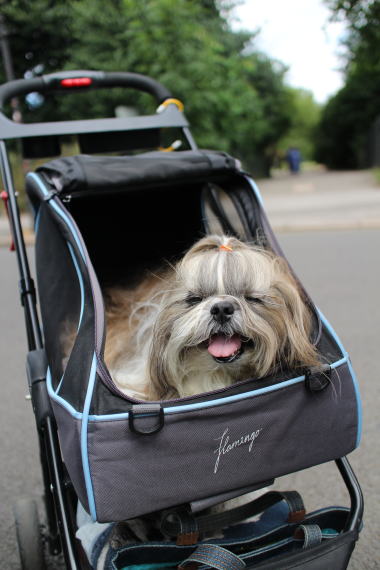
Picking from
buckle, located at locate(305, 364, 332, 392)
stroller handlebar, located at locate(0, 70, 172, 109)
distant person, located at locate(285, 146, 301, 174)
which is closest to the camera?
buckle, located at locate(305, 364, 332, 392)

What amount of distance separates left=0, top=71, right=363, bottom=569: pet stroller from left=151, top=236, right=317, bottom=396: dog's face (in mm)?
85

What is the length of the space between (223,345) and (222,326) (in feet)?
0.21

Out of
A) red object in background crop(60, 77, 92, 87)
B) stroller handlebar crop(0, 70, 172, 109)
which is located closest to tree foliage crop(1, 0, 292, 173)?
stroller handlebar crop(0, 70, 172, 109)

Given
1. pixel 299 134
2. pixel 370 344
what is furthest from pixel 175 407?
pixel 299 134

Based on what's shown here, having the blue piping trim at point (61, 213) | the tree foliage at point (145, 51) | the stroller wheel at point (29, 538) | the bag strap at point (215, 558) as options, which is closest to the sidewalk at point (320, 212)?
the tree foliage at point (145, 51)

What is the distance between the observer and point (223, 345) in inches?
66.0

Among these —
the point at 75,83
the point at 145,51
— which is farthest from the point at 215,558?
the point at 145,51

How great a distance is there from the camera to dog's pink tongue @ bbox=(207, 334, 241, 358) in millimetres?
1662

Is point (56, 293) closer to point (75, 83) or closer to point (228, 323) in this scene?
point (228, 323)

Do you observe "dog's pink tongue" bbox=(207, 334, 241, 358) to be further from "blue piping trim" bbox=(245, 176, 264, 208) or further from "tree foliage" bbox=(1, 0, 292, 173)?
"tree foliage" bbox=(1, 0, 292, 173)

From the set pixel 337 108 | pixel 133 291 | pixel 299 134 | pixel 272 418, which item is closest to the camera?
pixel 272 418

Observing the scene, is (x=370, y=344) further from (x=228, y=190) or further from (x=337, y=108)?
(x=337, y=108)

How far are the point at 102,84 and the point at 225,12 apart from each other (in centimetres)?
1769

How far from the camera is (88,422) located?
57.4 inches
